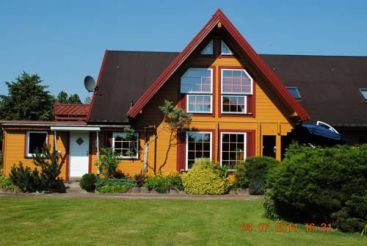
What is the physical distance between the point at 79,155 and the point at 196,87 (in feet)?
20.0

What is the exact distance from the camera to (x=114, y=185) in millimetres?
17547

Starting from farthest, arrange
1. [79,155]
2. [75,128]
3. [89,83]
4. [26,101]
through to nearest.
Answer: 1. [26,101]
2. [89,83]
3. [79,155]
4. [75,128]

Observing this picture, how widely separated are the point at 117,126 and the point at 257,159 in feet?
20.5

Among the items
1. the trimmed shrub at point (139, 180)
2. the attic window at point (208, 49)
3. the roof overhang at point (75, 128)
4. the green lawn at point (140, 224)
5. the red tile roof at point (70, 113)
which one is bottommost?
the green lawn at point (140, 224)

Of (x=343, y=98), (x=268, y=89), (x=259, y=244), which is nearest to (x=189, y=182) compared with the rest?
(x=268, y=89)

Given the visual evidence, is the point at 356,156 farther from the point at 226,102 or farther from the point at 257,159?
the point at 226,102

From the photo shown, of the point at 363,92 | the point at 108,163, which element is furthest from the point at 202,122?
the point at 363,92

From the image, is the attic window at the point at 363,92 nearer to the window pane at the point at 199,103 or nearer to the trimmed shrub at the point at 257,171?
the trimmed shrub at the point at 257,171

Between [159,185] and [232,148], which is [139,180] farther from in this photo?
[232,148]

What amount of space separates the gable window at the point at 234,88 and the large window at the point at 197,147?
1506 mm

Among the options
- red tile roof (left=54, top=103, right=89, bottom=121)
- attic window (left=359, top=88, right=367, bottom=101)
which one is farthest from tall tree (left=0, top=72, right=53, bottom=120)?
attic window (left=359, top=88, right=367, bottom=101)

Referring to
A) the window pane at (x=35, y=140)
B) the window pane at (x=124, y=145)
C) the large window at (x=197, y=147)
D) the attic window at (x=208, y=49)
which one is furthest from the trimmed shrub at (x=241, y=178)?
the window pane at (x=35, y=140)

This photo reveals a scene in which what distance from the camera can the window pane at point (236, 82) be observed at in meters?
19.9

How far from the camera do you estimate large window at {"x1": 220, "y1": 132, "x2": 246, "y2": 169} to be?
19.9 m
